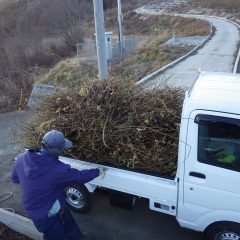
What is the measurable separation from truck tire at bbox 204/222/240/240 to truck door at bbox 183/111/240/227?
0.18 meters

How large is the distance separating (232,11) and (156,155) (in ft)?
148

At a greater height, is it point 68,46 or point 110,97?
point 110,97

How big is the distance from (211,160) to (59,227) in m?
2.04

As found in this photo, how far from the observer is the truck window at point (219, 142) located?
404 centimetres

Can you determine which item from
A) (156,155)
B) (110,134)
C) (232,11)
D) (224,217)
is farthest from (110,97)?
(232,11)

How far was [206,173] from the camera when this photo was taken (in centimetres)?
417

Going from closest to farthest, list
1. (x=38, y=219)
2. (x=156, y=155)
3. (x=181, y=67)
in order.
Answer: (x=38, y=219) → (x=156, y=155) → (x=181, y=67)

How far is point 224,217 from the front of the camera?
4.22 meters

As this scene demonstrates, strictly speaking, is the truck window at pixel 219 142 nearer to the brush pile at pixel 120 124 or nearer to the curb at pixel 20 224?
the brush pile at pixel 120 124

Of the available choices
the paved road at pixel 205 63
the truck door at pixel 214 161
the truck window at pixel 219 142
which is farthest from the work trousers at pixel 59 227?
the paved road at pixel 205 63

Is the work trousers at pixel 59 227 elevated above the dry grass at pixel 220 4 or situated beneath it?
elevated above

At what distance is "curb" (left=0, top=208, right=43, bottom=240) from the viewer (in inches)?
204

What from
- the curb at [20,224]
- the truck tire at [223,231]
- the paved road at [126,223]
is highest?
the truck tire at [223,231]

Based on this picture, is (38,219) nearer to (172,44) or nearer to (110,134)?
(110,134)
